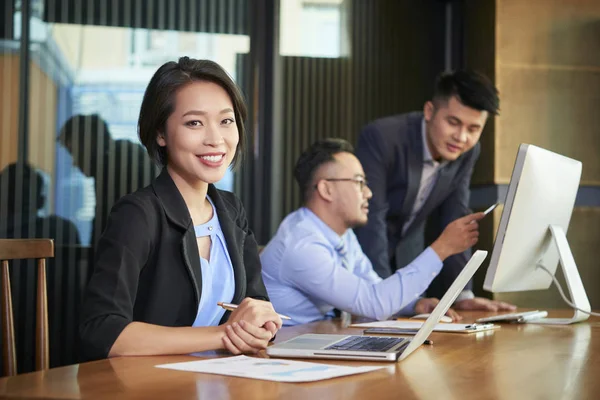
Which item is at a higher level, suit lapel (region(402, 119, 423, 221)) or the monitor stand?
suit lapel (region(402, 119, 423, 221))

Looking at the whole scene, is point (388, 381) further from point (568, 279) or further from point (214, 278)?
point (568, 279)

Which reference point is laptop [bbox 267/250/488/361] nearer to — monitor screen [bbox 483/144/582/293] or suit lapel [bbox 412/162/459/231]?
monitor screen [bbox 483/144/582/293]

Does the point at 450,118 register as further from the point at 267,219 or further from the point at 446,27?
the point at 446,27

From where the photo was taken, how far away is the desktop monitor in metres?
1.83

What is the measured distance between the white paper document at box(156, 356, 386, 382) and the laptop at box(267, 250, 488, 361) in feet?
0.19

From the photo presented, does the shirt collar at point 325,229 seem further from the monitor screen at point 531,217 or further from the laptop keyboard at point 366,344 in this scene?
the laptop keyboard at point 366,344

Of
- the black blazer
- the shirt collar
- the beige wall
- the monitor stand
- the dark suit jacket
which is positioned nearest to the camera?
the black blazer

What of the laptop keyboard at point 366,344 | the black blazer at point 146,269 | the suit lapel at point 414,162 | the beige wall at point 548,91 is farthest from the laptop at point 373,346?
the beige wall at point 548,91

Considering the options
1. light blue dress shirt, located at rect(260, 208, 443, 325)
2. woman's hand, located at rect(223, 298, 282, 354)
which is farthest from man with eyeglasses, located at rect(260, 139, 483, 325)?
woman's hand, located at rect(223, 298, 282, 354)

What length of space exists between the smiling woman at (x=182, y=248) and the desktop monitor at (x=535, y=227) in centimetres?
57

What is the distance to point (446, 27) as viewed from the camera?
172 inches

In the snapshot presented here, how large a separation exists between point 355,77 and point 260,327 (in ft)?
9.56

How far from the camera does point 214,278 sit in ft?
5.26

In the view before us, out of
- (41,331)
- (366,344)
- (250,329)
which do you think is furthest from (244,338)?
(41,331)
